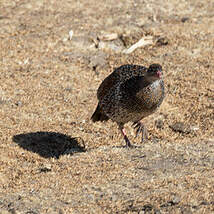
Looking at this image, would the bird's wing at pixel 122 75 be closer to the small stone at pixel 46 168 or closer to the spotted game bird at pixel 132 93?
the spotted game bird at pixel 132 93

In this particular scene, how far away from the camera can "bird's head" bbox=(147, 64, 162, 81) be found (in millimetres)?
7629

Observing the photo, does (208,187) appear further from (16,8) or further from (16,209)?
(16,8)

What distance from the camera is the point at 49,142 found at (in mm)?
9711

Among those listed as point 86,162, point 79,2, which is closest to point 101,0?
point 79,2

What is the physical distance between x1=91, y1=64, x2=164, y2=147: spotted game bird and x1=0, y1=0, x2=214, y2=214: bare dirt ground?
0.61 meters

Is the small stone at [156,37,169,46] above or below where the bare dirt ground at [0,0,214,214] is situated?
below

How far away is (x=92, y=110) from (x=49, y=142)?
1649 millimetres

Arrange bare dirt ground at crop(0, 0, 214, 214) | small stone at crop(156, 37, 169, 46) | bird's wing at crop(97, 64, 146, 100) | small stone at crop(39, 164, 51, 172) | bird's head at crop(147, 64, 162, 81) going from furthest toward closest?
small stone at crop(156, 37, 169, 46)
bird's wing at crop(97, 64, 146, 100)
small stone at crop(39, 164, 51, 172)
bird's head at crop(147, 64, 162, 81)
bare dirt ground at crop(0, 0, 214, 214)

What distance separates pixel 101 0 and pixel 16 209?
11083 mm

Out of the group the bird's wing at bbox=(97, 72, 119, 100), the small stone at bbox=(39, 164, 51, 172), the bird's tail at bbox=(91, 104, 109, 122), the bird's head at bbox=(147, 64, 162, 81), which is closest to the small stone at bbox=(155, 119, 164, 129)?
the bird's tail at bbox=(91, 104, 109, 122)

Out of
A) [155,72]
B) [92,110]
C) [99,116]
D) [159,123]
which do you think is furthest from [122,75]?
[92,110]

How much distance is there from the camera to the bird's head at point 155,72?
300 inches

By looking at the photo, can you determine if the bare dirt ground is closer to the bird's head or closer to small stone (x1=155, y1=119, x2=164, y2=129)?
small stone (x1=155, y1=119, x2=164, y2=129)

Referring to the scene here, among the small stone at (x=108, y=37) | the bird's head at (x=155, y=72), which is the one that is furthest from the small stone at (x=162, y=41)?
the bird's head at (x=155, y=72)
